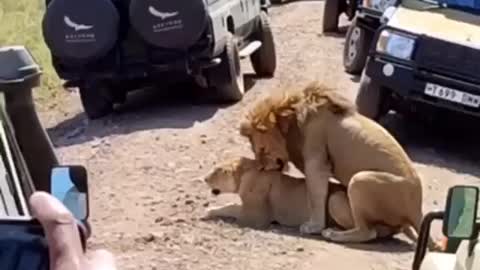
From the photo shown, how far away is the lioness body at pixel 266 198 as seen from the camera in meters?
8.31

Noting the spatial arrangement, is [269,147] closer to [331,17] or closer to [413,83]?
[413,83]

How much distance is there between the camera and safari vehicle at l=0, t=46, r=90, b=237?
11.1 feet

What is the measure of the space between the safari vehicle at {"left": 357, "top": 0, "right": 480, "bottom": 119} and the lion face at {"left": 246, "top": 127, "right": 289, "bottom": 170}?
2708mm

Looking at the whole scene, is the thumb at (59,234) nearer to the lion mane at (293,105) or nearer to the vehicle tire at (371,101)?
the lion mane at (293,105)

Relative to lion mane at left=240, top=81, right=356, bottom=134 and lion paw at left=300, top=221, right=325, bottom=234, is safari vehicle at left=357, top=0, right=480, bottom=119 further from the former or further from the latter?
lion paw at left=300, top=221, right=325, bottom=234

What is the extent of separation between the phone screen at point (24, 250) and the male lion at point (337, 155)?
5937mm

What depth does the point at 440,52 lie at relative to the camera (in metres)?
10.7

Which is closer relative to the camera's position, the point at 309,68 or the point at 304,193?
the point at 304,193

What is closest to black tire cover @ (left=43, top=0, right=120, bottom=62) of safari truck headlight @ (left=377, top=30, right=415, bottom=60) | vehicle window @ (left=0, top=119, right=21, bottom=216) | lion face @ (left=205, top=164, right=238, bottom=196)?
safari truck headlight @ (left=377, top=30, right=415, bottom=60)

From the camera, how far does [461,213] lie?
3256mm

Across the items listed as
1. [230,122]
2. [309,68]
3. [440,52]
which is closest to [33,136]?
[440,52]

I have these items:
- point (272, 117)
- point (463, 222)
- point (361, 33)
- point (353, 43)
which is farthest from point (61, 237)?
point (353, 43)

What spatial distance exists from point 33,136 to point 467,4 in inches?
325

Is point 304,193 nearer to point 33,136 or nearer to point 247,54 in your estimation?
point 33,136
